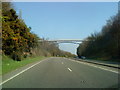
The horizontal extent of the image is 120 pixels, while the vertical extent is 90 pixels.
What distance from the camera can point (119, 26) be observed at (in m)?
77.0

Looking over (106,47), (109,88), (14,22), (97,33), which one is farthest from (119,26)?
(109,88)

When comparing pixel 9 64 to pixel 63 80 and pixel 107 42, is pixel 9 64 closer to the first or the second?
pixel 63 80

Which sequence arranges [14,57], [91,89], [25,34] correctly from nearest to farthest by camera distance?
[91,89] < [14,57] < [25,34]

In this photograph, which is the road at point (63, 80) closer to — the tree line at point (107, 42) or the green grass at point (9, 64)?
the green grass at point (9, 64)

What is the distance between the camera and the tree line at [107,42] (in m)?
76.1

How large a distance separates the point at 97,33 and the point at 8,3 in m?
71.3

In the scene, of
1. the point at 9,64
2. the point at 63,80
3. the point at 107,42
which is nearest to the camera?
the point at 63,80

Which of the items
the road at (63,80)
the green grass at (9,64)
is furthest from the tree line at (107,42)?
the road at (63,80)

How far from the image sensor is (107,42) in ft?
306

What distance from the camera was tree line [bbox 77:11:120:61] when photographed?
76125mm

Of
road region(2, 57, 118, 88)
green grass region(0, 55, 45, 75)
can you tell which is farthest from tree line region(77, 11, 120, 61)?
road region(2, 57, 118, 88)

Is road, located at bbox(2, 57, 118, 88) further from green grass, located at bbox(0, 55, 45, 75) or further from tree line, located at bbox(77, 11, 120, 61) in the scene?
tree line, located at bbox(77, 11, 120, 61)

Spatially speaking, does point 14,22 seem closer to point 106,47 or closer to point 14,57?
point 14,57

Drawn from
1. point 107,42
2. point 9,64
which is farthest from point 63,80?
point 107,42
